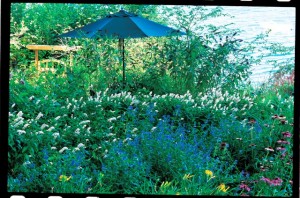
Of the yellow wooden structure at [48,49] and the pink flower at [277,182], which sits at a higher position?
the yellow wooden structure at [48,49]

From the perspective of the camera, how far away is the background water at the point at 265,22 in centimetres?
586

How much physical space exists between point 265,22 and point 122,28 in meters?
1.43

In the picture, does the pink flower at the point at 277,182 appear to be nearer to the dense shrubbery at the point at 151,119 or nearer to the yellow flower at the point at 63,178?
the dense shrubbery at the point at 151,119

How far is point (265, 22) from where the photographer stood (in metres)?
5.97

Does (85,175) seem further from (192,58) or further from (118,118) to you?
(192,58)

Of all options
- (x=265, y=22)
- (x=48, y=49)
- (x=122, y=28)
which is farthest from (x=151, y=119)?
(x=265, y=22)

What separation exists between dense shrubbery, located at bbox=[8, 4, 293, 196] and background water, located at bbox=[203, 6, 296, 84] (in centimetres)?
12

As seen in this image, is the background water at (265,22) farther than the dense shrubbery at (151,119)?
Yes

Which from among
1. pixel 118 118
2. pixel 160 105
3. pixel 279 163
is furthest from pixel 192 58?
pixel 279 163

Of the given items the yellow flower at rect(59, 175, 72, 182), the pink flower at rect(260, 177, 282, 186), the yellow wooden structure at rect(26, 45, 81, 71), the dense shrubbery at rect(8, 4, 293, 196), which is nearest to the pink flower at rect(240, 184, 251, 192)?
the dense shrubbery at rect(8, 4, 293, 196)

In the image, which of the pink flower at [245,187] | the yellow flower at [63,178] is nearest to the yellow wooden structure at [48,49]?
the yellow flower at [63,178]

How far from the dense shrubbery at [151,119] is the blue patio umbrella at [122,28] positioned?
0.08 m

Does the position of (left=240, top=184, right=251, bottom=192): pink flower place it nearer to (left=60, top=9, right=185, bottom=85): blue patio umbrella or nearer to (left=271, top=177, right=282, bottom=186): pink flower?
(left=271, top=177, right=282, bottom=186): pink flower

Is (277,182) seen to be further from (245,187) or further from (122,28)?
(122,28)
